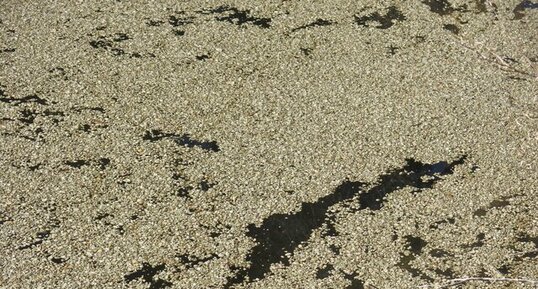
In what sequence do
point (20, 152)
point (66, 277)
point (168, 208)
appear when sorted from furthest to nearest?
point (20, 152), point (168, 208), point (66, 277)

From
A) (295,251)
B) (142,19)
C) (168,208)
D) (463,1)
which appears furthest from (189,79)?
(463,1)

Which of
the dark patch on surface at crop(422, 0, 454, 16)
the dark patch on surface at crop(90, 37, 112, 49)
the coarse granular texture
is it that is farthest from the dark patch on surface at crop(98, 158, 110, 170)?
the dark patch on surface at crop(422, 0, 454, 16)

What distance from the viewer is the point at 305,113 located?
256 inches

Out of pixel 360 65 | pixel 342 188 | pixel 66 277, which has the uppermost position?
pixel 360 65

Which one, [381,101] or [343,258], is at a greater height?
[381,101]

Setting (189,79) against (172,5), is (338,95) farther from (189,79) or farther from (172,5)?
(172,5)

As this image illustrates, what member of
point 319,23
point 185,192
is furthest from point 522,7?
point 185,192

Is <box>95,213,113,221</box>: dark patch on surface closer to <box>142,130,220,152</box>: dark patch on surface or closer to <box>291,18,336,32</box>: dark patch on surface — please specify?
<box>142,130,220,152</box>: dark patch on surface

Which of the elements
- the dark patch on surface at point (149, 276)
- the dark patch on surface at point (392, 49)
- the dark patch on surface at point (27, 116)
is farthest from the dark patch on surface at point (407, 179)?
the dark patch on surface at point (27, 116)

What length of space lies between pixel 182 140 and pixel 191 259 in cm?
134

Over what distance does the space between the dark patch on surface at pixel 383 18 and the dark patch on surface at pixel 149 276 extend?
12.3ft

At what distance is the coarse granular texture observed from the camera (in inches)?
205

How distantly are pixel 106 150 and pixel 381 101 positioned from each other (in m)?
2.56

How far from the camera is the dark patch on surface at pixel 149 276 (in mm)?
5012
